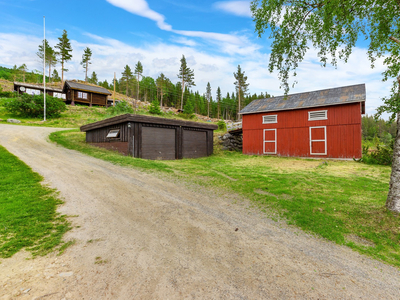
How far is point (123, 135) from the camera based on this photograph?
13.3 meters

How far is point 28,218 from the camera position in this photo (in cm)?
432

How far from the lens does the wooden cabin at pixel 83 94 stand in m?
37.5

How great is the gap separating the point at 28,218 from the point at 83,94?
4192 cm

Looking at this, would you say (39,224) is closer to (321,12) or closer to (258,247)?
(258,247)

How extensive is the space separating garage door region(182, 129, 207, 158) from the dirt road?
1097 centimetres

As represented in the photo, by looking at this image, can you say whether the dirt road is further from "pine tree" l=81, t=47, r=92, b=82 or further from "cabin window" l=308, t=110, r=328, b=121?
"pine tree" l=81, t=47, r=92, b=82

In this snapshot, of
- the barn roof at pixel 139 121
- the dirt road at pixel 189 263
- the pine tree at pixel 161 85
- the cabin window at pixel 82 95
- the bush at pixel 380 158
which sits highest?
the pine tree at pixel 161 85

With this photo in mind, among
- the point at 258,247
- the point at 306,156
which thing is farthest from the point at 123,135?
the point at 306,156

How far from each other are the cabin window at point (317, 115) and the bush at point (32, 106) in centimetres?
3355

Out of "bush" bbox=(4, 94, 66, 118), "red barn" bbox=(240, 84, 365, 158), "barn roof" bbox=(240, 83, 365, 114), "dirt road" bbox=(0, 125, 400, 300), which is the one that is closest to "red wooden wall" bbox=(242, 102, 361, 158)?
"red barn" bbox=(240, 84, 365, 158)

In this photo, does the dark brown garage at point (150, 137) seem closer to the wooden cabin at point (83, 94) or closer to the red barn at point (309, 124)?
the red barn at point (309, 124)

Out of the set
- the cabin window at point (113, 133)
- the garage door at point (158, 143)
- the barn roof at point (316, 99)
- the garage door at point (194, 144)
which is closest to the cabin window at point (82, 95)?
the cabin window at point (113, 133)

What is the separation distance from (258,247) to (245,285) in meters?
1.06

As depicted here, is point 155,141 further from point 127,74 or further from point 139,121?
point 127,74
